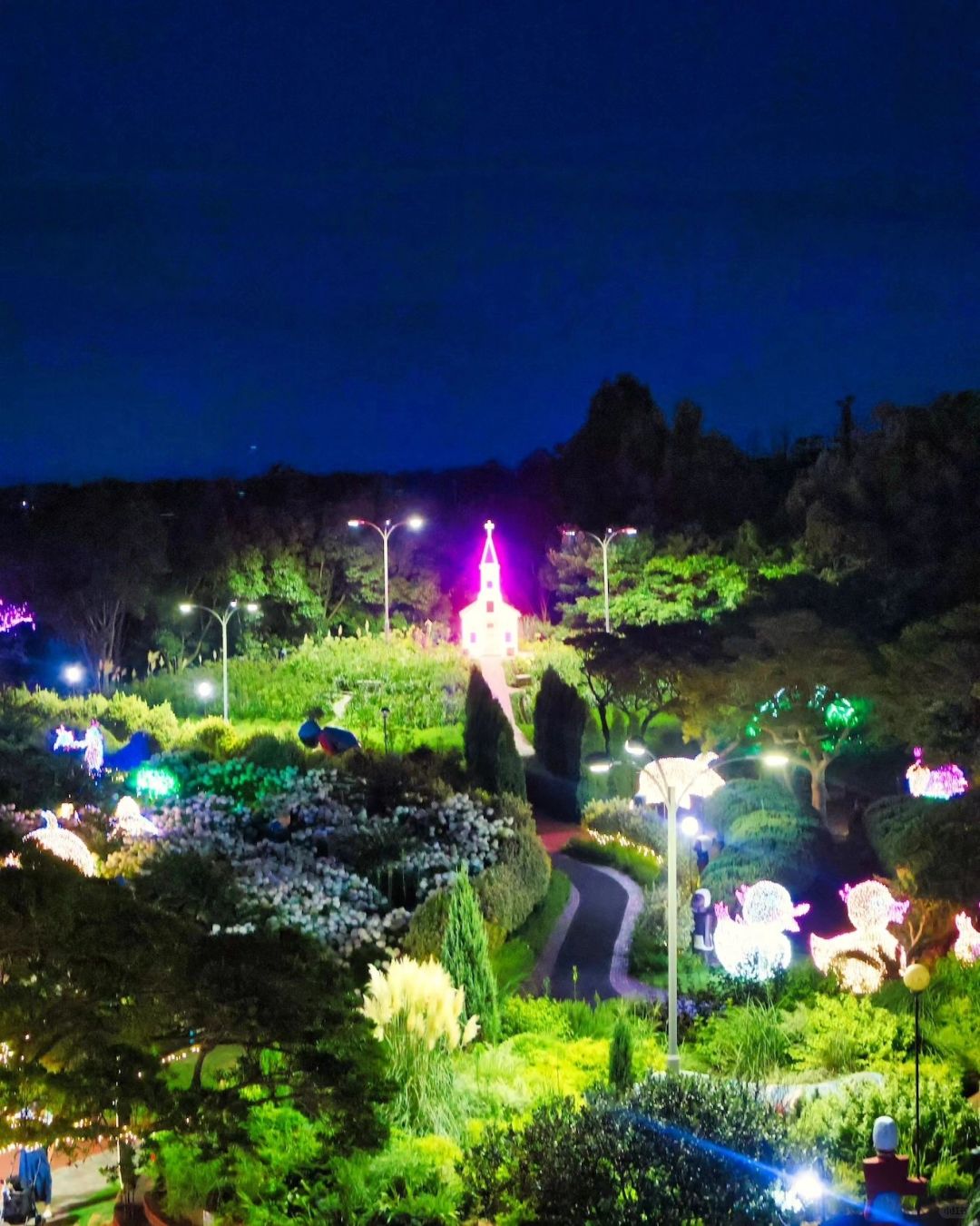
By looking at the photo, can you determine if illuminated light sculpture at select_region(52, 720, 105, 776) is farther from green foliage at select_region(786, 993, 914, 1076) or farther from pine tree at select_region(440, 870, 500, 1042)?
green foliage at select_region(786, 993, 914, 1076)

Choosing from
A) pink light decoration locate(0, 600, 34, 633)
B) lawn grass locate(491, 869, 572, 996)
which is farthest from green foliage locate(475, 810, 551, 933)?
pink light decoration locate(0, 600, 34, 633)

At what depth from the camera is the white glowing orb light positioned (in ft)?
46.4

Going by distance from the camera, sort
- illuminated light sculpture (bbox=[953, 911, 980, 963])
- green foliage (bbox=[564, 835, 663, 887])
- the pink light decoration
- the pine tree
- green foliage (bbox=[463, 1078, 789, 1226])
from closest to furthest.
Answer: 1. green foliage (bbox=[463, 1078, 789, 1226])
2. the pine tree
3. illuminated light sculpture (bbox=[953, 911, 980, 963])
4. green foliage (bbox=[564, 835, 663, 887])
5. the pink light decoration

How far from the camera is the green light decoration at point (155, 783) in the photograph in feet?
83.8

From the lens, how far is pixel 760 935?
623 inches

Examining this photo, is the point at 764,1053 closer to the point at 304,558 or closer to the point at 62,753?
the point at 62,753

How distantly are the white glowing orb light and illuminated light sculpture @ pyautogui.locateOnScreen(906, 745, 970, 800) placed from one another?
339 centimetres

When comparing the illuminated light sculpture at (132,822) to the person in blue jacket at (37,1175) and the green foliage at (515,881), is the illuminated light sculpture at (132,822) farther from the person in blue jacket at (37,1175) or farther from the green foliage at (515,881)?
the person in blue jacket at (37,1175)

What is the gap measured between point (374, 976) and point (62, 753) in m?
16.0

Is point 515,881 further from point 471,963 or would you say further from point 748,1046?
point 748,1046

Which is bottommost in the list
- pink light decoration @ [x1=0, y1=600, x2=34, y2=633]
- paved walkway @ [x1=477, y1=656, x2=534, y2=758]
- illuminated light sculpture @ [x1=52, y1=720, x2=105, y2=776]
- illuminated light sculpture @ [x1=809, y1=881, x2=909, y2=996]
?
illuminated light sculpture @ [x1=809, y1=881, x2=909, y2=996]

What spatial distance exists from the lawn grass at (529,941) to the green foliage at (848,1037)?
3975mm

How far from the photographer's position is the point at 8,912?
732 centimetres

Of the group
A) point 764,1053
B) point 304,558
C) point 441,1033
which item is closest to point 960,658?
point 764,1053
